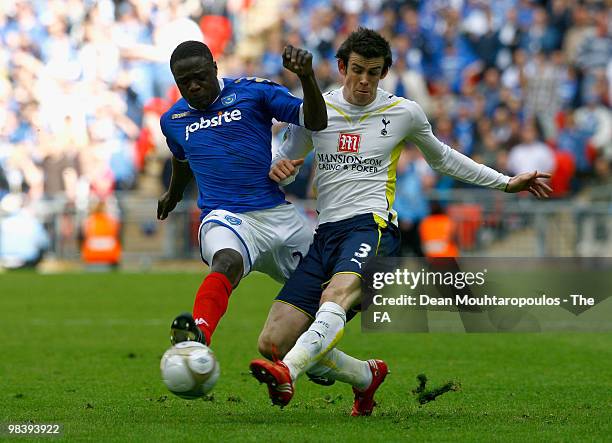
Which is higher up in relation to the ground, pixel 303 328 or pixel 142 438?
pixel 303 328

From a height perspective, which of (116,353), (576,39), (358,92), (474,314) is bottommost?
(116,353)

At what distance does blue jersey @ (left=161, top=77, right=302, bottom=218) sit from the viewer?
8.15 metres

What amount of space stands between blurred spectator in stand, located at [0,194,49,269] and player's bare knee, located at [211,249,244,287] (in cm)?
1638

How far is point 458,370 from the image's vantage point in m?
10.5

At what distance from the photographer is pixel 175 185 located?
8.84 metres

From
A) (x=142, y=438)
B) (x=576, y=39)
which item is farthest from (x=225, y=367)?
(x=576, y=39)

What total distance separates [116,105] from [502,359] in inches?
646

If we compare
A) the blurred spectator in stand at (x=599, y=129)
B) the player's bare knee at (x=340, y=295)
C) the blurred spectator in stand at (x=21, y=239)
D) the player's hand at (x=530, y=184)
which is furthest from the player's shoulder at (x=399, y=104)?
the blurred spectator in stand at (x=21, y=239)

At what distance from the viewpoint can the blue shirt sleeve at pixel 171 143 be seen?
8.36 meters

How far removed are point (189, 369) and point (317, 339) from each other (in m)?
0.82

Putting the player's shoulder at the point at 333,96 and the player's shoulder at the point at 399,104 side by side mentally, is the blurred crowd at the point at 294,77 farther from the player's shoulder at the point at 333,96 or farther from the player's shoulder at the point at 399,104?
the player's shoulder at the point at 399,104

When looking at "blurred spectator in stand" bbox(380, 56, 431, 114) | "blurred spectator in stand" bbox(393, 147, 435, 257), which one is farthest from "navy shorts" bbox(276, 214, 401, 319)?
"blurred spectator in stand" bbox(380, 56, 431, 114)

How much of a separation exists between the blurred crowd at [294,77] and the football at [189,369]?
14225mm

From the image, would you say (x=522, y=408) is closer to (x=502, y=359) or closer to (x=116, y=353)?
(x=502, y=359)
